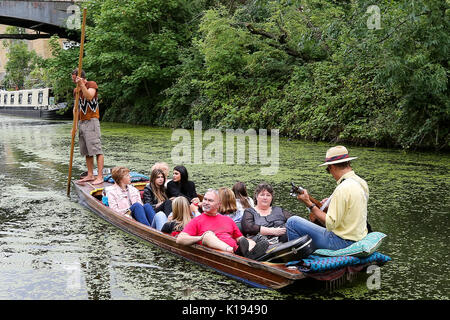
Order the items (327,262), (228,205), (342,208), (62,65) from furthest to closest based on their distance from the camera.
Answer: (62,65)
(228,205)
(342,208)
(327,262)

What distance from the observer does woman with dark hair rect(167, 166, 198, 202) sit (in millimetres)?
6617

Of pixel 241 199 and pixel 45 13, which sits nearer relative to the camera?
pixel 241 199

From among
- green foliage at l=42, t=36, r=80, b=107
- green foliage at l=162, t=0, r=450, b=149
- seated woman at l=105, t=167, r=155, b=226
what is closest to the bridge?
green foliage at l=42, t=36, r=80, b=107

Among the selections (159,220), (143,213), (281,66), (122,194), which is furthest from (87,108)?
(281,66)

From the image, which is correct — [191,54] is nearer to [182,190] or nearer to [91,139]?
[91,139]

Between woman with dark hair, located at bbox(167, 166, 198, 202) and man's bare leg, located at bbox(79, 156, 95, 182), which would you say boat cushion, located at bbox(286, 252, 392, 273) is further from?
man's bare leg, located at bbox(79, 156, 95, 182)

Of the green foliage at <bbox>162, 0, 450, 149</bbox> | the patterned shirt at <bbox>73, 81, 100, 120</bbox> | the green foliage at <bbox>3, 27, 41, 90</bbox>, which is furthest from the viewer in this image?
the green foliage at <bbox>3, 27, 41, 90</bbox>

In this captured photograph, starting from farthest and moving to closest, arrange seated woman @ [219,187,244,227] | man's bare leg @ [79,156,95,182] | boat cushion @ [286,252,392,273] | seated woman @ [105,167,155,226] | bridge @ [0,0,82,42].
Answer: bridge @ [0,0,82,42], man's bare leg @ [79,156,95,182], seated woman @ [105,167,155,226], seated woman @ [219,187,244,227], boat cushion @ [286,252,392,273]

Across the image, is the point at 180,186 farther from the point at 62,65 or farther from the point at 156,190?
the point at 62,65

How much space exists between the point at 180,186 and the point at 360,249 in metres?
2.94

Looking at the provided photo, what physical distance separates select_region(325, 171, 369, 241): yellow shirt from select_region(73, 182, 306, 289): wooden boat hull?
1.63 ft

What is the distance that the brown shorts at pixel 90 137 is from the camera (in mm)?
8344

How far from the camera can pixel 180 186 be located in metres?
6.66
